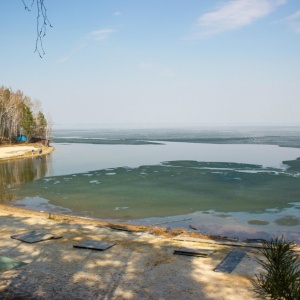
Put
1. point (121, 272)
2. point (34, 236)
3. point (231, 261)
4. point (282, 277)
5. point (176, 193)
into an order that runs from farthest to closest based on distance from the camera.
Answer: point (176, 193)
point (34, 236)
point (231, 261)
point (121, 272)
point (282, 277)

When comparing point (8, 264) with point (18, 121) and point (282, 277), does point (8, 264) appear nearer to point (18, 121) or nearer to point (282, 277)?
point (282, 277)

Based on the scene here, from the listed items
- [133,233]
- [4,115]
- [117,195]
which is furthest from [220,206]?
[4,115]

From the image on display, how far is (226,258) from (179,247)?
1.70 metres

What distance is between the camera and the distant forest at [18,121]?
6706cm

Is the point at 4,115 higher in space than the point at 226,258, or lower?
higher

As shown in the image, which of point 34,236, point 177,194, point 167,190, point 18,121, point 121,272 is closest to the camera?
point 121,272

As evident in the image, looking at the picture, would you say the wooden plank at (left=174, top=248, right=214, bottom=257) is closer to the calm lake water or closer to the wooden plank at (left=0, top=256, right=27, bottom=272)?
the wooden plank at (left=0, top=256, right=27, bottom=272)

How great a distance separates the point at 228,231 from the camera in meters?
16.4

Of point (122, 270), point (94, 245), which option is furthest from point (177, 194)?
point (122, 270)

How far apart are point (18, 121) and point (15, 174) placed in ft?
119

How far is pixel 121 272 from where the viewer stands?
890 cm

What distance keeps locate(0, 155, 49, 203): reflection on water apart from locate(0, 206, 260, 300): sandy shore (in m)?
14.5

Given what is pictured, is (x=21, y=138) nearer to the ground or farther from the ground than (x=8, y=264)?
farther from the ground

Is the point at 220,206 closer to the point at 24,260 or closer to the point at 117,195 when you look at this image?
the point at 117,195
